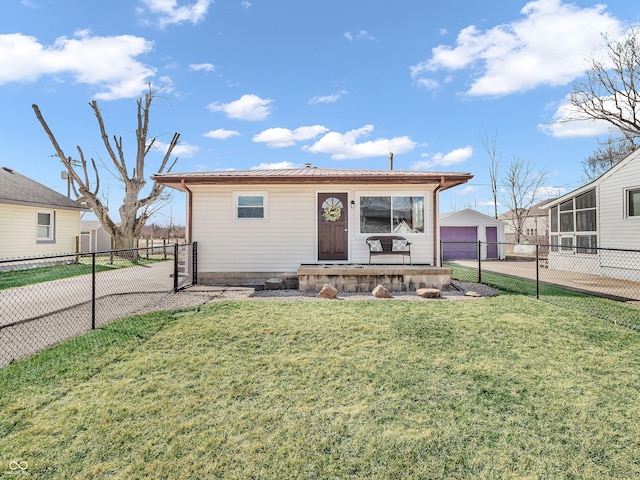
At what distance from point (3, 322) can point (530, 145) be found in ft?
98.0

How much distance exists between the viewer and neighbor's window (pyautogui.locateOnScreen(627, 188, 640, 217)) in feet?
32.0

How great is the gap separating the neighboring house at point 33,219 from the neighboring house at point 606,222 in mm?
19664

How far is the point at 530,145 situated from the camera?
79.8 feet

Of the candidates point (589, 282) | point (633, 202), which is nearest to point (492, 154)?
point (633, 202)

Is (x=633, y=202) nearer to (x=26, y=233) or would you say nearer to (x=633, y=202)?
(x=633, y=202)

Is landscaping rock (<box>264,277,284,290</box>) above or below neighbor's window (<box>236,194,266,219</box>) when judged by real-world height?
below

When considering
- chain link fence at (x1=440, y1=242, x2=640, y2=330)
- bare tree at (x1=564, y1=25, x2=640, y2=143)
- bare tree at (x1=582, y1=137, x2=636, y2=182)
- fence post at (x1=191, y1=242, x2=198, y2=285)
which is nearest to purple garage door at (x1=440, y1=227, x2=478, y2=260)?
chain link fence at (x1=440, y1=242, x2=640, y2=330)

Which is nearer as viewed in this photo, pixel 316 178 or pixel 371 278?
pixel 371 278

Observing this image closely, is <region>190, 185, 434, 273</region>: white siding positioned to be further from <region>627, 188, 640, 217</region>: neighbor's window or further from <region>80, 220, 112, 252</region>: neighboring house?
<region>80, 220, 112, 252</region>: neighboring house

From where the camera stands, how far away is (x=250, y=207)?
8617 mm

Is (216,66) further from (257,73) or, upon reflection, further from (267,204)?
(267,204)

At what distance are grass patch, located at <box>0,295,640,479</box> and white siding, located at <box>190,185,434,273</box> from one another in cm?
Result: 405

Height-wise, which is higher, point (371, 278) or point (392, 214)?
point (392, 214)

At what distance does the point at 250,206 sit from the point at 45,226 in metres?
12.5
